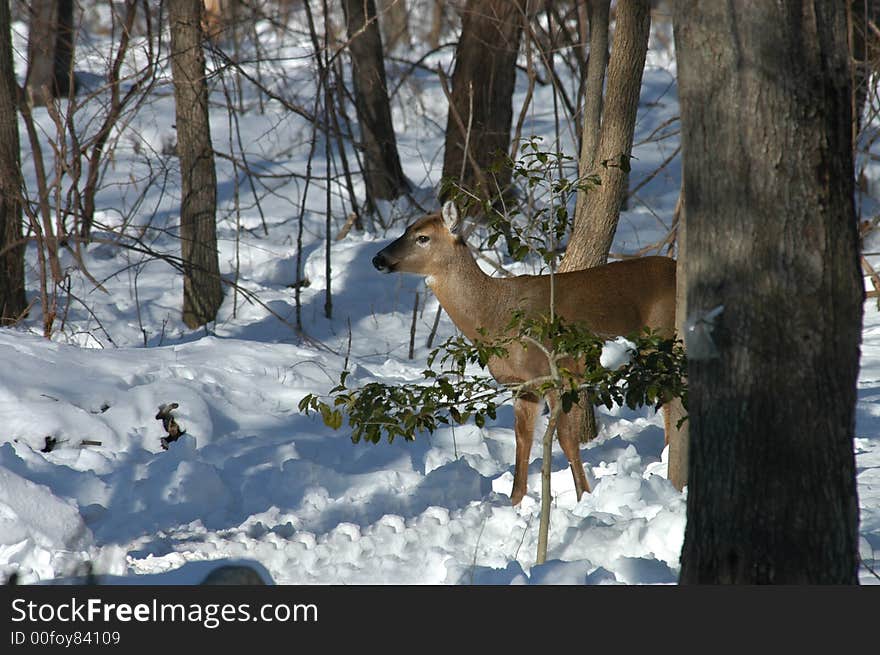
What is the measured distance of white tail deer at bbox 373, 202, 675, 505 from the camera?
6.48m

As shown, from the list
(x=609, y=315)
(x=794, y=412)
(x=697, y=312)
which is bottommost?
(x=794, y=412)

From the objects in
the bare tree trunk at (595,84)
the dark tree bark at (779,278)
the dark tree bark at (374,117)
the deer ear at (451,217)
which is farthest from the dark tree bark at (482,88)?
the dark tree bark at (779,278)

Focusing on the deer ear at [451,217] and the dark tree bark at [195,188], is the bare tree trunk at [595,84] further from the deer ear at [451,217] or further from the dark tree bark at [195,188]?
the dark tree bark at [195,188]

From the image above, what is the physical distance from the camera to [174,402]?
22.2 feet

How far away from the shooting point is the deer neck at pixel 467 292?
670 cm

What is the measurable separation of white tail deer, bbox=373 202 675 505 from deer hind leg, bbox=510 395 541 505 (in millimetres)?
92

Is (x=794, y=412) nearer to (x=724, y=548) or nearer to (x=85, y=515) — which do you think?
(x=724, y=548)

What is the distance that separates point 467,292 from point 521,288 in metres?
0.34

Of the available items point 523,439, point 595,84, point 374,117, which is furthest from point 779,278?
point 374,117

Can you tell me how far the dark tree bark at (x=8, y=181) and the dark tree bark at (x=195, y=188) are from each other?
4.72ft

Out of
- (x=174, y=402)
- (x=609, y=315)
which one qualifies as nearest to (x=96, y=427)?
(x=174, y=402)

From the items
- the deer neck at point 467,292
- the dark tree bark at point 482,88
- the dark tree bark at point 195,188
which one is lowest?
the deer neck at point 467,292

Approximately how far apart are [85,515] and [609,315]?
3202 millimetres

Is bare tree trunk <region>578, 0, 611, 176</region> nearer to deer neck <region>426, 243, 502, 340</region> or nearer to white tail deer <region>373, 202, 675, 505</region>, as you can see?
white tail deer <region>373, 202, 675, 505</region>
